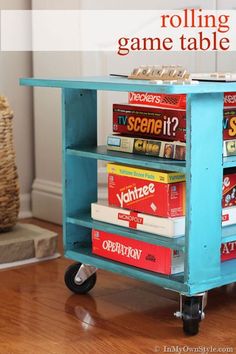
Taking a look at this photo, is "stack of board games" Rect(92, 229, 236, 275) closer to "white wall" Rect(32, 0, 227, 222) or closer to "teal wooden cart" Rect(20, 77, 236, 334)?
"teal wooden cart" Rect(20, 77, 236, 334)

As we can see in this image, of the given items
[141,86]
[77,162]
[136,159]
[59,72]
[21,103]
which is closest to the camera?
[141,86]

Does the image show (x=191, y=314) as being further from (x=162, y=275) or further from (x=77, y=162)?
(x=77, y=162)

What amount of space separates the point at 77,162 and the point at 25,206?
92cm

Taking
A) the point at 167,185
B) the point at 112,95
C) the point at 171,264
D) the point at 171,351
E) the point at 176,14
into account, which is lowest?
the point at 171,351

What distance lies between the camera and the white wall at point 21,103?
2.54 meters

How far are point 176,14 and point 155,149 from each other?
76cm

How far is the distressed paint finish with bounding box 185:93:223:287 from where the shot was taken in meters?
1.46

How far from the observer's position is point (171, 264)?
1.57m

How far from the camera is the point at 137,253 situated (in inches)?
64.4

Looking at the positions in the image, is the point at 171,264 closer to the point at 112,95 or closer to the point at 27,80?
the point at 27,80

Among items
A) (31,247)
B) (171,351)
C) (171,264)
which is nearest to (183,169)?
(171,264)

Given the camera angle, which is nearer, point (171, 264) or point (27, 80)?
point (171, 264)

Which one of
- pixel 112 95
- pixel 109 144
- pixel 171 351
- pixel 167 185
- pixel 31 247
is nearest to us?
pixel 171 351

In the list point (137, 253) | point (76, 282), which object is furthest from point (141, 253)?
point (76, 282)
